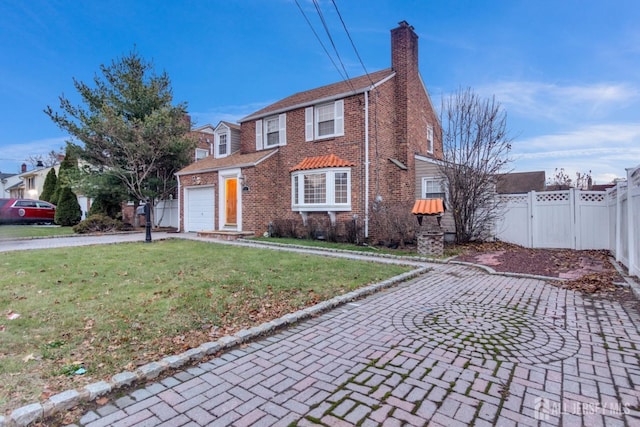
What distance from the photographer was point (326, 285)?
5969 mm

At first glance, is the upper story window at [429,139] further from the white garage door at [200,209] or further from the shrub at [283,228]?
the white garage door at [200,209]

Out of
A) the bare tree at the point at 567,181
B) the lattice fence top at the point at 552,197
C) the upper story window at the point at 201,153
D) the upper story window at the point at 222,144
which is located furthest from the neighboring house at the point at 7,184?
the bare tree at the point at 567,181

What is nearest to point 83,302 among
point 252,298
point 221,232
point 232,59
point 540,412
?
point 252,298

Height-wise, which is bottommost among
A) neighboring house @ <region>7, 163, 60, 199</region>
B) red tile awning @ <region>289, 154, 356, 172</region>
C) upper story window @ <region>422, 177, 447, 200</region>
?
upper story window @ <region>422, 177, 447, 200</region>

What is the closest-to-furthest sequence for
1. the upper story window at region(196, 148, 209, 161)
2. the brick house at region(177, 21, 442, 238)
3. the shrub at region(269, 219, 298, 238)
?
the brick house at region(177, 21, 442, 238) < the shrub at region(269, 219, 298, 238) < the upper story window at region(196, 148, 209, 161)

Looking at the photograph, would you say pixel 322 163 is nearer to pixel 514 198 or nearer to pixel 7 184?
Result: pixel 514 198

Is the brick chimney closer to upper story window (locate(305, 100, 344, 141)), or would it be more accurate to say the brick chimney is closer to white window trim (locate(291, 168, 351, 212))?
upper story window (locate(305, 100, 344, 141))

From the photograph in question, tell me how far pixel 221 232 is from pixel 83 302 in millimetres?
9836

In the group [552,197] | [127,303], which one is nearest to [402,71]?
[552,197]

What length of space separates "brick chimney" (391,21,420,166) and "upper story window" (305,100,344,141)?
105 inches

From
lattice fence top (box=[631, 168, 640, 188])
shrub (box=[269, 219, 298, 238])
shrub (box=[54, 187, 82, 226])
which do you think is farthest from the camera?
shrub (box=[54, 187, 82, 226])

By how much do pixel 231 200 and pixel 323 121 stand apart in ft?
18.3

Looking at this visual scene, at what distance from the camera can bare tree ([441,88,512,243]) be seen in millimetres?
11320

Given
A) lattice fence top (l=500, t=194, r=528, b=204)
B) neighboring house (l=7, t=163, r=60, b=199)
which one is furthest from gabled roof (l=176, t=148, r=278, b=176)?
neighboring house (l=7, t=163, r=60, b=199)
